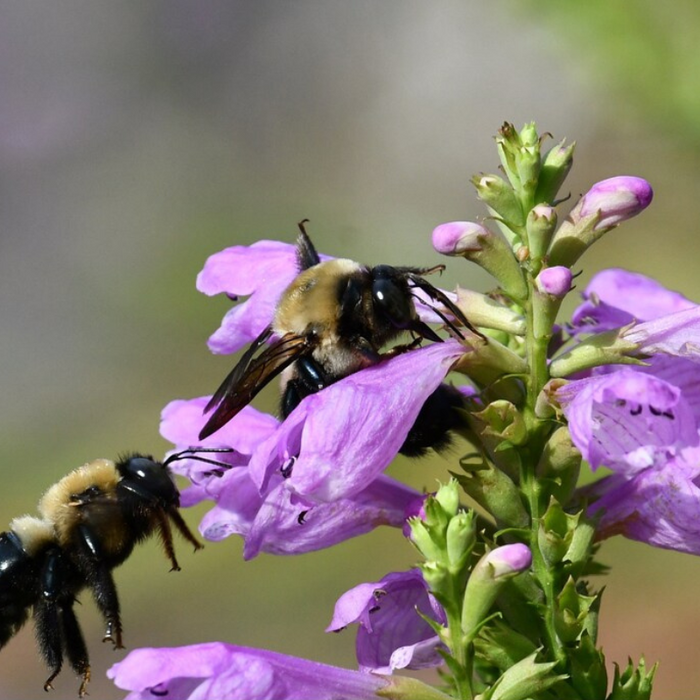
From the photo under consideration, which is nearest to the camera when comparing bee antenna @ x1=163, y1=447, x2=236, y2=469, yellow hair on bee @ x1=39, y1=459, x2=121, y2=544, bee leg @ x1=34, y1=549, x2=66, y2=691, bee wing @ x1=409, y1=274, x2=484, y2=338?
bee wing @ x1=409, y1=274, x2=484, y2=338

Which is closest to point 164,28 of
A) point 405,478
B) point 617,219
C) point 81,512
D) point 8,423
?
point 8,423

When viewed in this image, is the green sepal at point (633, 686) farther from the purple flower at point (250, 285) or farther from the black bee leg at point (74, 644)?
the black bee leg at point (74, 644)

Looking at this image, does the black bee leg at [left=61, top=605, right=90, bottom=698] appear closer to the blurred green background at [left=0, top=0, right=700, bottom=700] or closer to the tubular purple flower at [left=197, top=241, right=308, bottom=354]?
the tubular purple flower at [left=197, top=241, right=308, bottom=354]

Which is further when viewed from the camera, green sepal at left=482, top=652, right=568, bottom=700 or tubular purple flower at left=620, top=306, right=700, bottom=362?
tubular purple flower at left=620, top=306, right=700, bottom=362

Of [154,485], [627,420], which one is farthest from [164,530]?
[627,420]

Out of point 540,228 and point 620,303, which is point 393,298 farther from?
point 620,303

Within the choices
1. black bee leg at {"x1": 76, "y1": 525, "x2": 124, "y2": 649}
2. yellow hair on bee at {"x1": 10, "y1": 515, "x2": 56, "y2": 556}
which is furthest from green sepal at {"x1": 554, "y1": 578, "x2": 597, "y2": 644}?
yellow hair on bee at {"x1": 10, "y1": 515, "x2": 56, "y2": 556}
